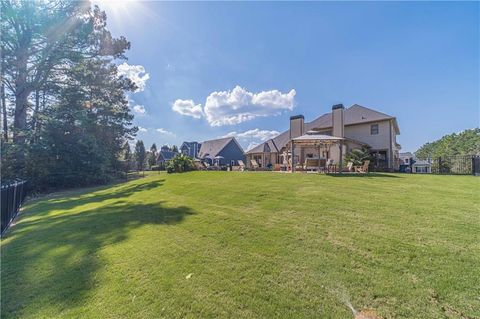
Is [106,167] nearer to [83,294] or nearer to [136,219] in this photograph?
[136,219]

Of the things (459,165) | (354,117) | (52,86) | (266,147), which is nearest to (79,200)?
(52,86)

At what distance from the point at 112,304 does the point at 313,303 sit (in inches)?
96.2

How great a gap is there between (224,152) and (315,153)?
20448mm

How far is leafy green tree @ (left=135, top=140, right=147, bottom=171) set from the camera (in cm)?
5503

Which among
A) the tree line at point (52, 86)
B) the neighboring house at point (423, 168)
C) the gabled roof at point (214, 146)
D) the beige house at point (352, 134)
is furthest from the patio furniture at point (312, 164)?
the gabled roof at point (214, 146)

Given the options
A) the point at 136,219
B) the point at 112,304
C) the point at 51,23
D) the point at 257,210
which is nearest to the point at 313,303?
the point at 112,304

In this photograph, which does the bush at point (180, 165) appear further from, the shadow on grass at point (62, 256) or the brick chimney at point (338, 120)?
the brick chimney at point (338, 120)

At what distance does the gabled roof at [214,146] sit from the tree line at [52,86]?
64.6 feet

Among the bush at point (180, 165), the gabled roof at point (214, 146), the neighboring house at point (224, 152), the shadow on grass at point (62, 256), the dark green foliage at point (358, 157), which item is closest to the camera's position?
the shadow on grass at point (62, 256)

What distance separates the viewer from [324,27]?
12242 millimetres

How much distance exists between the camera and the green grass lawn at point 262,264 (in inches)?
101

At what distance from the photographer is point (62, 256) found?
4.29 meters

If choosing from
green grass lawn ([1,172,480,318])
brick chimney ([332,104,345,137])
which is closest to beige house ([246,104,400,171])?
brick chimney ([332,104,345,137])

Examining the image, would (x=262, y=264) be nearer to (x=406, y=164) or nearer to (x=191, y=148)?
(x=406, y=164)
